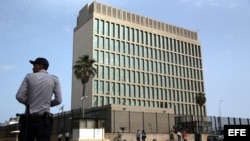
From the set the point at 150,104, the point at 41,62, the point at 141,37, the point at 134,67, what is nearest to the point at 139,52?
the point at 141,37

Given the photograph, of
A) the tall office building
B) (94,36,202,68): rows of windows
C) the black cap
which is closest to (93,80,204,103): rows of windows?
the tall office building

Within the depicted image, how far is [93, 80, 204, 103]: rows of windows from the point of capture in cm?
8726

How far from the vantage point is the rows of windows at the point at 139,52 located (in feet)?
301

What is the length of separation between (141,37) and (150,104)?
22.9 meters

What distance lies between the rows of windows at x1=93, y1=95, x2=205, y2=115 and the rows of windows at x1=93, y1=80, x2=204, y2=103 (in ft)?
4.56

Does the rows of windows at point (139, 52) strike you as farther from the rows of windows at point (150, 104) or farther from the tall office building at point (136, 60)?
the rows of windows at point (150, 104)

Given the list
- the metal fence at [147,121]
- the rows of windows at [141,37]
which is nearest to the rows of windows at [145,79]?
the rows of windows at [141,37]

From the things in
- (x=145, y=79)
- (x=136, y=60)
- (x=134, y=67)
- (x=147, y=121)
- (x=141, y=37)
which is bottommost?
(x=147, y=121)

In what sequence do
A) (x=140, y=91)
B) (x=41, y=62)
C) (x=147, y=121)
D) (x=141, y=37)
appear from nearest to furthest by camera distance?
(x=41, y=62) → (x=147, y=121) → (x=140, y=91) → (x=141, y=37)

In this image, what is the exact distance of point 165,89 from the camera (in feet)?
339

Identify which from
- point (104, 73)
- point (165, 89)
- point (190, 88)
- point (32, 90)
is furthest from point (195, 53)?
point (32, 90)

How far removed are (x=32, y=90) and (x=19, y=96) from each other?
8.9 inches

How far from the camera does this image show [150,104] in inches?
3789

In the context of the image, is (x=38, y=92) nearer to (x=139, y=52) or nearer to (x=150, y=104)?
(x=150, y=104)
